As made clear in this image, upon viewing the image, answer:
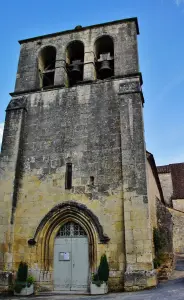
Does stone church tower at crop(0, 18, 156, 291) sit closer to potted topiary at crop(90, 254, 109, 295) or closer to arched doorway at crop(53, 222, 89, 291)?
arched doorway at crop(53, 222, 89, 291)

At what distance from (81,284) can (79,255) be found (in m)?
0.84

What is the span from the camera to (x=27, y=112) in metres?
11.3

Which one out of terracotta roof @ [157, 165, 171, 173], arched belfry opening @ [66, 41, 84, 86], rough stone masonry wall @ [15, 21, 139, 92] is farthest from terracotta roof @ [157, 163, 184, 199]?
rough stone masonry wall @ [15, 21, 139, 92]

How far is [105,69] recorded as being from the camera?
11.6 meters

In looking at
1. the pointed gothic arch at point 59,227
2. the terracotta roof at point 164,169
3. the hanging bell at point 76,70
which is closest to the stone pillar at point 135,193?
the pointed gothic arch at point 59,227

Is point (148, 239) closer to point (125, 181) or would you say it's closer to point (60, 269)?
point (125, 181)

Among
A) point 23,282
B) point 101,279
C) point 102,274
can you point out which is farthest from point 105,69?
point 23,282

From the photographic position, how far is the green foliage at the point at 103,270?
8.20 m

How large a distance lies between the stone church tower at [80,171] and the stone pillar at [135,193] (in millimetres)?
29

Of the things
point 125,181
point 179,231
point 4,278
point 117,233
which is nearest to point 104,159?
point 125,181

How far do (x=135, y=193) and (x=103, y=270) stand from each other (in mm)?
2483

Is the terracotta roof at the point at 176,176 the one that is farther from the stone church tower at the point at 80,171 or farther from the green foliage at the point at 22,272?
the green foliage at the point at 22,272

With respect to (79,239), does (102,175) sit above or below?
above

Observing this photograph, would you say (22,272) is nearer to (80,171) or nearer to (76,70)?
(80,171)
